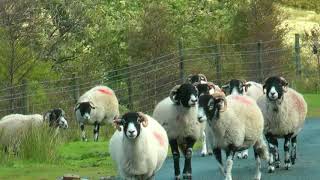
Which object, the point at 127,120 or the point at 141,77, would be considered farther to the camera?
the point at 141,77

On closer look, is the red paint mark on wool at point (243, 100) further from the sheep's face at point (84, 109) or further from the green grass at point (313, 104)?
the green grass at point (313, 104)

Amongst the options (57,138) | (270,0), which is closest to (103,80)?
(57,138)

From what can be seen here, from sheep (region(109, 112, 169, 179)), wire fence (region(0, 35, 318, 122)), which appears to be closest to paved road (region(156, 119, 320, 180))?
sheep (region(109, 112, 169, 179))

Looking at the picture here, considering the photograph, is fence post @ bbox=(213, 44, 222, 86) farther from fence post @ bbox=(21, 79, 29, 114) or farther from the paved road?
the paved road

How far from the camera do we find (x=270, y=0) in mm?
38125

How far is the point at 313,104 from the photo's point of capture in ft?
101

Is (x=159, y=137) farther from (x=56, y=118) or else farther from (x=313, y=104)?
(x=313, y=104)

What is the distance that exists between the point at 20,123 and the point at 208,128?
288 inches

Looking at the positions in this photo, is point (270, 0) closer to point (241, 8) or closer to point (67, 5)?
point (241, 8)

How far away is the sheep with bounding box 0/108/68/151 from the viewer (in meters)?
19.8

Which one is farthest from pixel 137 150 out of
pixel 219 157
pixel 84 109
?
pixel 84 109

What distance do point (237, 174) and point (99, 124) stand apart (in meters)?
10.1

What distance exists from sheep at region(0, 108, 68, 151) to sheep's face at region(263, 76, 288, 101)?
580cm

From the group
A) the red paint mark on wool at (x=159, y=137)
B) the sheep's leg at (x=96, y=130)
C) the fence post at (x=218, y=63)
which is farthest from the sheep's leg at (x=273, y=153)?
the fence post at (x=218, y=63)
